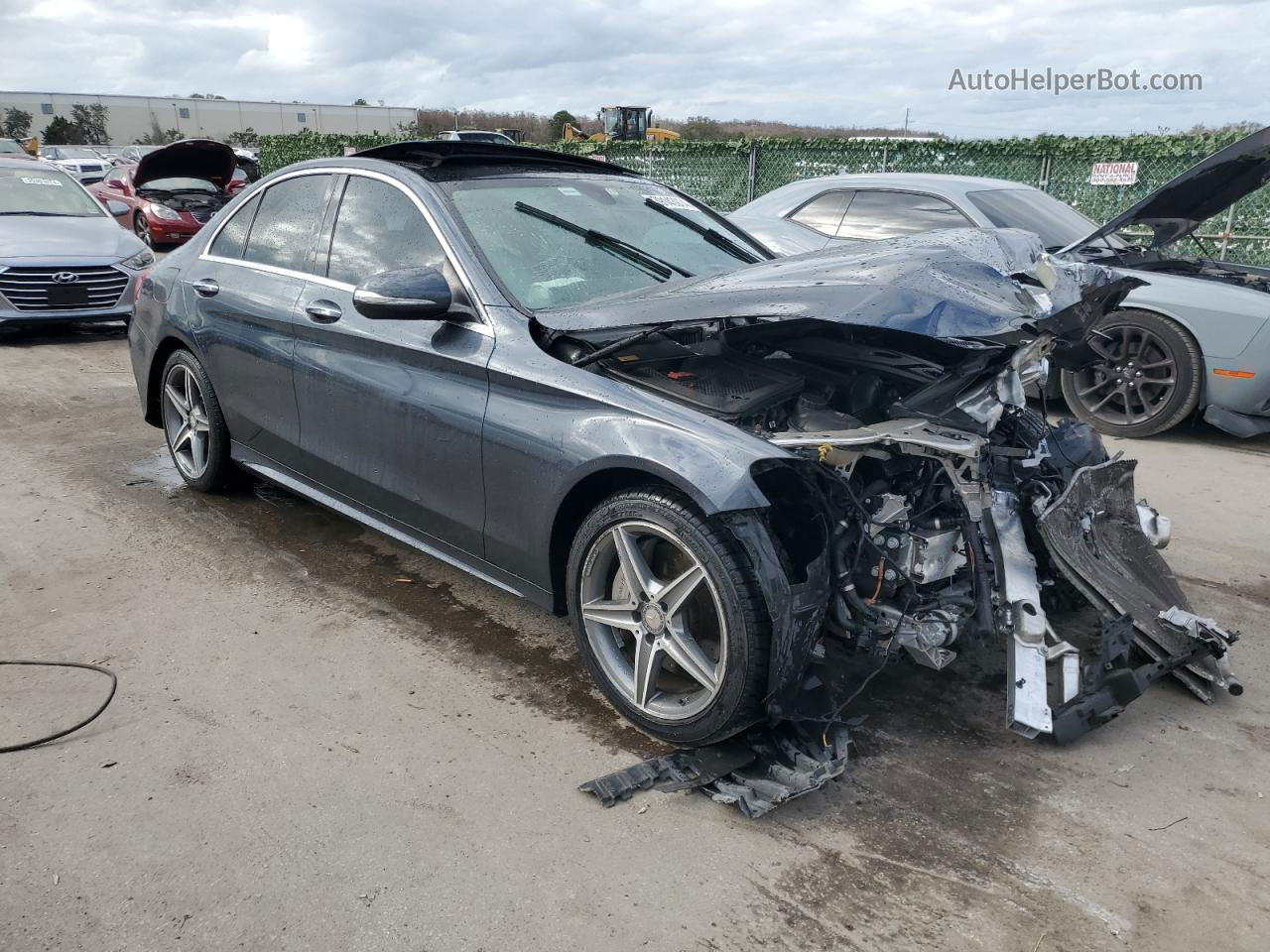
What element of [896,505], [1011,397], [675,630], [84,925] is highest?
[1011,397]

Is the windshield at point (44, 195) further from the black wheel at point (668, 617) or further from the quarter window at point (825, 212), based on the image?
the black wheel at point (668, 617)

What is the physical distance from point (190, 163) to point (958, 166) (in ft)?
33.9

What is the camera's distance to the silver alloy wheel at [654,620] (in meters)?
2.89

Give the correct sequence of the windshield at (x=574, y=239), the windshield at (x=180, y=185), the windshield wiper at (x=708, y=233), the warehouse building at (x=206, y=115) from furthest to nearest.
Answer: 1. the warehouse building at (x=206, y=115)
2. the windshield at (x=180, y=185)
3. the windshield wiper at (x=708, y=233)
4. the windshield at (x=574, y=239)

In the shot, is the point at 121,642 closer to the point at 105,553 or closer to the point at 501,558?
the point at 105,553

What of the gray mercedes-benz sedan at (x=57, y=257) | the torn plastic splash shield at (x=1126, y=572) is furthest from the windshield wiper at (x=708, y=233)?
the gray mercedes-benz sedan at (x=57, y=257)

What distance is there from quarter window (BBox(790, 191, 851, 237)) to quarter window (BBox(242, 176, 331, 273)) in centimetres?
424

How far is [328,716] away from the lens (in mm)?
3186

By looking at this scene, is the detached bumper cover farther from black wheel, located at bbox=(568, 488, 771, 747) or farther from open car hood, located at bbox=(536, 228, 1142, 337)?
black wheel, located at bbox=(568, 488, 771, 747)

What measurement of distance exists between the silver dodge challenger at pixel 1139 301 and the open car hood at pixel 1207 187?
14cm

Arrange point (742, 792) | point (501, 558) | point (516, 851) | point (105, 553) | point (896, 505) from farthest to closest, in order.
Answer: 1. point (105, 553)
2. point (501, 558)
3. point (896, 505)
4. point (742, 792)
5. point (516, 851)

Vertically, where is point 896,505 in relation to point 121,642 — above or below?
above

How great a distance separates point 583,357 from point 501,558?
2.55ft

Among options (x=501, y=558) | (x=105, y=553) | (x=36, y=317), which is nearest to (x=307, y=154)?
(x=36, y=317)
